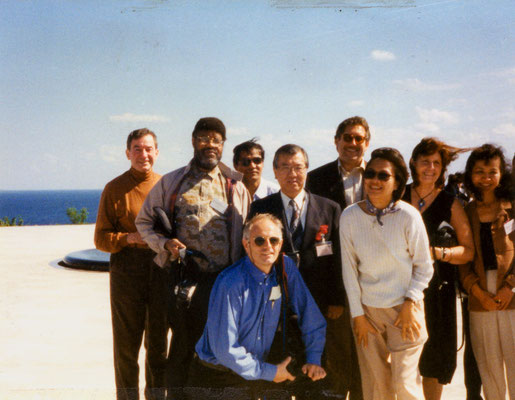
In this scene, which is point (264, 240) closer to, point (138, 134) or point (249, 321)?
point (249, 321)

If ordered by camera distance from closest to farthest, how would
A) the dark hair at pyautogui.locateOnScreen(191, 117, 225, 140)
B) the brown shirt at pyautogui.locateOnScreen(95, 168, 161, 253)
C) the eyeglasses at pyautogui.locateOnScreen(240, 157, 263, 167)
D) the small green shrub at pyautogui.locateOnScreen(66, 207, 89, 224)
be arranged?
the dark hair at pyautogui.locateOnScreen(191, 117, 225, 140), the brown shirt at pyautogui.locateOnScreen(95, 168, 161, 253), the eyeglasses at pyautogui.locateOnScreen(240, 157, 263, 167), the small green shrub at pyautogui.locateOnScreen(66, 207, 89, 224)

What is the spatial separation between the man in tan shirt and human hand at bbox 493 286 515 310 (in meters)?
2.31

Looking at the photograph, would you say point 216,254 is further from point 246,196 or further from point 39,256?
point 39,256

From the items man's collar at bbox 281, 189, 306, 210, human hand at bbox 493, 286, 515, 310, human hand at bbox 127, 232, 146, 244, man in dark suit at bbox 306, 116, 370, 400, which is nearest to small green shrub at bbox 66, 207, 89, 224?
human hand at bbox 127, 232, 146, 244

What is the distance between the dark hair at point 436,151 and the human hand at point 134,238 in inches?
79.3

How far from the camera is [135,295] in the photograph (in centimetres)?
388

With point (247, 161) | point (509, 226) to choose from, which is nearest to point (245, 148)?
point (247, 161)

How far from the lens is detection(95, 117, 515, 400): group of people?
3018 millimetres

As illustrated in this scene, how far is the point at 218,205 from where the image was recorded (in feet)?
11.9

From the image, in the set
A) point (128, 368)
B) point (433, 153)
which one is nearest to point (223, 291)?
point (128, 368)

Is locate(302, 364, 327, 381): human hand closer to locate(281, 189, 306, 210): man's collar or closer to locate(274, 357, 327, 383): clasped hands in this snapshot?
locate(274, 357, 327, 383): clasped hands

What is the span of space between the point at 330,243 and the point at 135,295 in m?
1.53

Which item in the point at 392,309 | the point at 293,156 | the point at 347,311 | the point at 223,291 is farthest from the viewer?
the point at 347,311

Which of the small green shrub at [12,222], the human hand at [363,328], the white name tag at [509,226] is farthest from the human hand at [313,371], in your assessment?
the small green shrub at [12,222]
